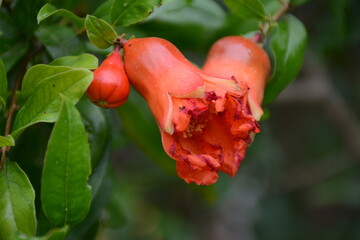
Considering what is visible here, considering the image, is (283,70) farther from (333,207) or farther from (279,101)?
(333,207)

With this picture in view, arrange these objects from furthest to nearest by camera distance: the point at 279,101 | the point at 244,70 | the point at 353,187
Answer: the point at 353,187
the point at 279,101
the point at 244,70

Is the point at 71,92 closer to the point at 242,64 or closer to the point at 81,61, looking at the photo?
the point at 81,61

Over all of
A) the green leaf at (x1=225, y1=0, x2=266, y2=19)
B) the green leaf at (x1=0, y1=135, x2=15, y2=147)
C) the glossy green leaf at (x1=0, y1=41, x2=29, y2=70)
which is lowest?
the glossy green leaf at (x1=0, y1=41, x2=29, y2=70)

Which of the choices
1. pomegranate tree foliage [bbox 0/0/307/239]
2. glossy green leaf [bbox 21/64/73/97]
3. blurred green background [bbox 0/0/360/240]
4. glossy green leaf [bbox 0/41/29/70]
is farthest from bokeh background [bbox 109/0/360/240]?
glossy green leaf [bbox 21/64/73/97]

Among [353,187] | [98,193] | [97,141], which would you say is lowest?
[353,187]

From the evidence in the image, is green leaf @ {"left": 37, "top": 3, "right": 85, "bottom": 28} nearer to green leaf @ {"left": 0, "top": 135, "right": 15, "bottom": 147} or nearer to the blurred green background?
green leaf @ {"left": 0, "top": 135, "right": 15, "bottom": 147}

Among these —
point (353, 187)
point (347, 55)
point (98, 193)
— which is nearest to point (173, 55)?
point (98, 193)

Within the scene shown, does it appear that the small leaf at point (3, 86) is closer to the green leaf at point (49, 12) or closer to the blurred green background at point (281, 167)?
the green leaf at point (49, 12)
